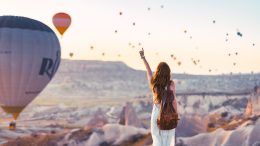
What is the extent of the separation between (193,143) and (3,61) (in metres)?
59.4

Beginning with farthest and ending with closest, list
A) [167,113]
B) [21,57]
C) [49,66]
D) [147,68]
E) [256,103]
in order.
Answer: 1. [256,103]
2. [49,66]
3. [21,57]
4. [147,68]
5. [167,113]

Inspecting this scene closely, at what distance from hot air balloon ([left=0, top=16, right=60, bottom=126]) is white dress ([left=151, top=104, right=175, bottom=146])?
3088 centimetres

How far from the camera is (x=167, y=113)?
8008 mm

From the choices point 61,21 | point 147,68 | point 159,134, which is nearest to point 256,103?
point 61,21

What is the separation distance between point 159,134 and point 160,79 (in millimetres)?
930

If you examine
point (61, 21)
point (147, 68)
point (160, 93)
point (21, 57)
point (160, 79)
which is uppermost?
point (61, 21)

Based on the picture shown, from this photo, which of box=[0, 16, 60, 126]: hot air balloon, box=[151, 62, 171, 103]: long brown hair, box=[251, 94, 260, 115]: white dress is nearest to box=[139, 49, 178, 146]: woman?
box=[151, 62, 171, 103]: long brown hair

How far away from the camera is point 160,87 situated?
8.10m

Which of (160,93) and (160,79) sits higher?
(160,79)

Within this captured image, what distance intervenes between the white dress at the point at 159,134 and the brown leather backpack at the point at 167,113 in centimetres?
11

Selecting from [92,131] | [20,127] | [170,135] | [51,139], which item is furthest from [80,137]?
[170,135]

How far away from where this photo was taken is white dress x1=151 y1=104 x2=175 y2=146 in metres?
8.18

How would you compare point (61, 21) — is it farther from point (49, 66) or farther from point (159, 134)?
point (159, 134)

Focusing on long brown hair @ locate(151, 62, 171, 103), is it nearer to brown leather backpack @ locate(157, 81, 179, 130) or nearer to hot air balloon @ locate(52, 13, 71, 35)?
brown leather backpack @ locate(157, 81, 179, 130)
